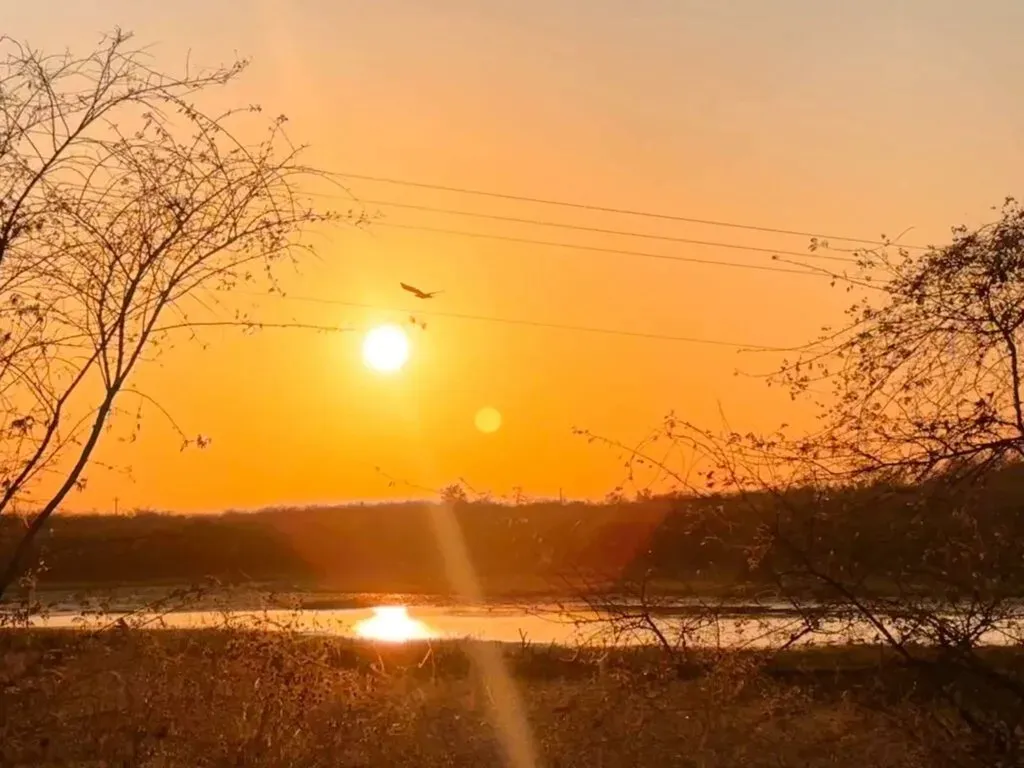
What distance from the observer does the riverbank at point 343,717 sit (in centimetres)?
→ 852

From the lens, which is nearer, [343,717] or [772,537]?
[772,537]

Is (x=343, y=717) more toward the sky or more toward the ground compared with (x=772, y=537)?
more toward the sky

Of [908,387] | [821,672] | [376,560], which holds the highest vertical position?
[376,560]

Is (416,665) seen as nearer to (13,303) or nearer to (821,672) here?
(821,672)

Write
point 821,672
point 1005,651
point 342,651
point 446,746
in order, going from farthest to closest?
point 342,651, point 821,672, point 446,746, point 1005,651

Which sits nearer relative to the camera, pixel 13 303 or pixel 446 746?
pixel 13 303

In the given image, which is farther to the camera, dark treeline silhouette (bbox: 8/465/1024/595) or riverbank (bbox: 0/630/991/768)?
riverbank (bbox: 0/630/991/768)

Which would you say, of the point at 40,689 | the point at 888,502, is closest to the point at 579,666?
the point at 40,689

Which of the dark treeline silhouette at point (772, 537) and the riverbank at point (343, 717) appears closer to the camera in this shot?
the dark treeline silhouette at point (772, 537)

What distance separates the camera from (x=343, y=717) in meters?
9.44

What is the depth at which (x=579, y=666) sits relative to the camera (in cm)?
1430

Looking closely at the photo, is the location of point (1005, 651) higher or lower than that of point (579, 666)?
lower

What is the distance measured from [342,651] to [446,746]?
7.36 metres

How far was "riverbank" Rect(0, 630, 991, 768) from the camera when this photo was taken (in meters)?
8.52
